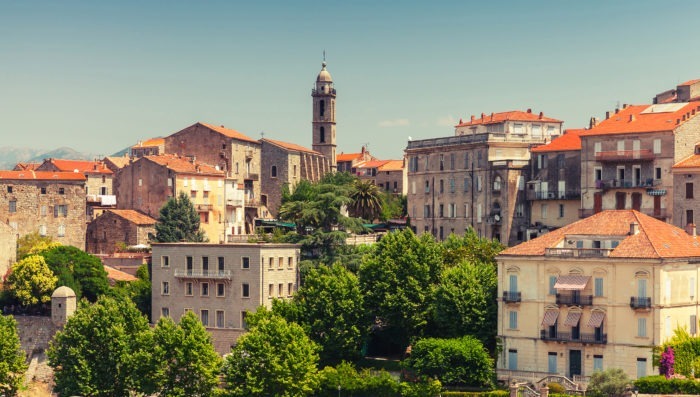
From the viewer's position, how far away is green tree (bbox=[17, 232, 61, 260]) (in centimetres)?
10478

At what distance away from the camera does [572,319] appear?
243 feet

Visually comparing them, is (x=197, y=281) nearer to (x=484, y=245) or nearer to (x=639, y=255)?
(x=484, y=245)

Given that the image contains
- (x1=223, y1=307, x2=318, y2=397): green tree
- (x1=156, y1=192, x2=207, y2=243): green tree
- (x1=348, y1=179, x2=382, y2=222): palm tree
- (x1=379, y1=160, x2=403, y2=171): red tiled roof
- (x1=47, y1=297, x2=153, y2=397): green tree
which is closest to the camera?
(x1=223, y1=307, x2=318, y2=397): green tree

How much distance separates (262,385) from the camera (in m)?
76.1

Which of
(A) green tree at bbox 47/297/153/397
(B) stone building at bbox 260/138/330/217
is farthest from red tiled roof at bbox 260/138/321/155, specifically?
(A) green tree at bbox 47/297/153/397

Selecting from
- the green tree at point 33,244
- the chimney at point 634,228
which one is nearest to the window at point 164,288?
the green tree at point 33,244

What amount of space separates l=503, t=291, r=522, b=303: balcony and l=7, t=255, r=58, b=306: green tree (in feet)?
117

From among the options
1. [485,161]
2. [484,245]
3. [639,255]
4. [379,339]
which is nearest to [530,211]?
[485,161]

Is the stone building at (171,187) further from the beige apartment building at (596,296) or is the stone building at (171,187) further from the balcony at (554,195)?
the beige apartment building at (596,296)

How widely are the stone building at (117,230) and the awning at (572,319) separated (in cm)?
4795

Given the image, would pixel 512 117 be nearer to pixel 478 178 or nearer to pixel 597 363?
pixel 478 178

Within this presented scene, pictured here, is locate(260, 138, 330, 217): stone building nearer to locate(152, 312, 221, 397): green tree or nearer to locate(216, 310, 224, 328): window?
locate(216, 310, 224, 328): window

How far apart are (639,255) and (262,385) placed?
21.6 metres

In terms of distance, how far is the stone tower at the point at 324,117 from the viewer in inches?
5837
